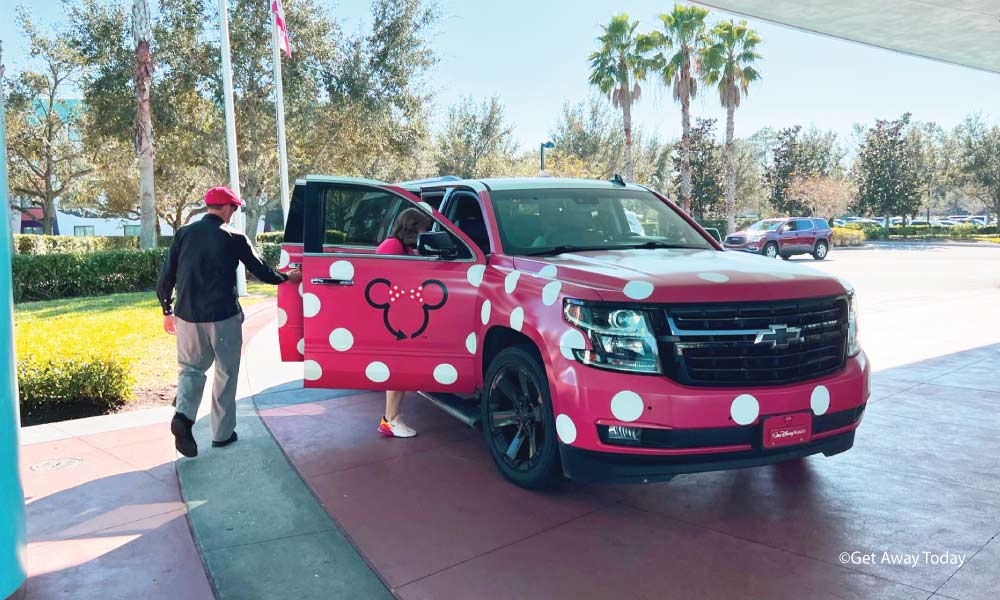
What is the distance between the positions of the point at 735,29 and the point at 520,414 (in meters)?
34.7

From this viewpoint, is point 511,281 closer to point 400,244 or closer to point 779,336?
point 400,244

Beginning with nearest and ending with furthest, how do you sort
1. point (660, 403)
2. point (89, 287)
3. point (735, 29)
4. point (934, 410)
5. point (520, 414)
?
point (660, 403)
point (520, 414)
point (934, 410)
point (89, 287)
point (735, 29)

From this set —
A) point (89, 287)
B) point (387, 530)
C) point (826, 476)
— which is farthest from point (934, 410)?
point (89, 287)

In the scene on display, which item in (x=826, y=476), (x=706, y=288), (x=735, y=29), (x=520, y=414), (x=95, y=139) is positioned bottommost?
(x=826, y=476)

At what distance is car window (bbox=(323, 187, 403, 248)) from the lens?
611 cm

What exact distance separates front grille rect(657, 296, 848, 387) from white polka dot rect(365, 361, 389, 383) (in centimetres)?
207

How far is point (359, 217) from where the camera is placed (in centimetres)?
632

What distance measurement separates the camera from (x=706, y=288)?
3.68 meters

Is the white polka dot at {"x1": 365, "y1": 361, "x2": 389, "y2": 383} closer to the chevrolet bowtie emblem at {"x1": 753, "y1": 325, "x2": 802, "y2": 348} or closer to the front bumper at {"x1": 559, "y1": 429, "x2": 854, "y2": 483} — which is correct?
the front bumper at {"x1": 559, "y1": 429, "x2": 854, "y2": 483}

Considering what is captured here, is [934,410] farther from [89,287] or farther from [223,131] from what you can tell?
[223,131]

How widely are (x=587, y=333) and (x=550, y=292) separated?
39 cm

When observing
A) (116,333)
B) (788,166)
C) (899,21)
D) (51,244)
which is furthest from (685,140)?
(116,333)

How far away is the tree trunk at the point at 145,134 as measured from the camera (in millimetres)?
18422

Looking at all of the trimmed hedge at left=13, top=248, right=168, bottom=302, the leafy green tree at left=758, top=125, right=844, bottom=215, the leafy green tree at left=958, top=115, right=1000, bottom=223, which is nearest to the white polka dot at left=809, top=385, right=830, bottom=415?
the trimmed hedge at left=13, top=248, right=168, bottom=302
